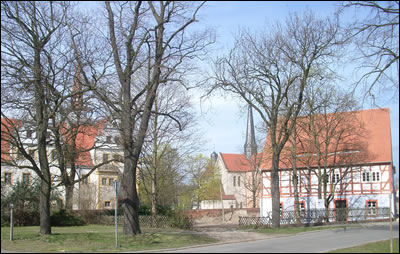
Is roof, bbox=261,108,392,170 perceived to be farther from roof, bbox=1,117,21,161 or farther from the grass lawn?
roof, bbox=1,117,21,161

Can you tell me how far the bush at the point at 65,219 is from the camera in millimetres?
29250

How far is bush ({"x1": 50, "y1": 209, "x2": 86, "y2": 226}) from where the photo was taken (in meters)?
29.2

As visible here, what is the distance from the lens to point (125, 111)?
19.8 meters

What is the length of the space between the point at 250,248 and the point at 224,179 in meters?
87.1

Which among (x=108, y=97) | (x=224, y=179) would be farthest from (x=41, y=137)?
(x=224, y=179)

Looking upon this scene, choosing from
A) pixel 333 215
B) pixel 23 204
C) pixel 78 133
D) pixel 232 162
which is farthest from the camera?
pixel 232 162

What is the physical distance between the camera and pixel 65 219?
97.2 feet

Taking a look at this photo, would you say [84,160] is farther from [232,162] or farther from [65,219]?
[232,162]

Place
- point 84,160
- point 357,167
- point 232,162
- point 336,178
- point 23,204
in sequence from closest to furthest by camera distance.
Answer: point 23,204
point 84,160
point 357,167
point 336,178
point 232,162

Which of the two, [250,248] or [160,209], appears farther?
[160,209]

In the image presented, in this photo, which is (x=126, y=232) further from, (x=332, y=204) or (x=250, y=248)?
(x=332, y=204)

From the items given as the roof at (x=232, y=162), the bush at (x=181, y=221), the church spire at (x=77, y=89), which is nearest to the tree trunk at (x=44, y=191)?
the church spire at (x=77, y=89)

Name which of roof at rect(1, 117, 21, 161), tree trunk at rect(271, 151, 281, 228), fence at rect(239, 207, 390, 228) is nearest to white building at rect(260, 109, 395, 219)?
fence at rect(239, 207, 390, 228)

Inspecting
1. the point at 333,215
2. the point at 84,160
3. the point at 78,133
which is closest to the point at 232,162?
the point at 84,160
